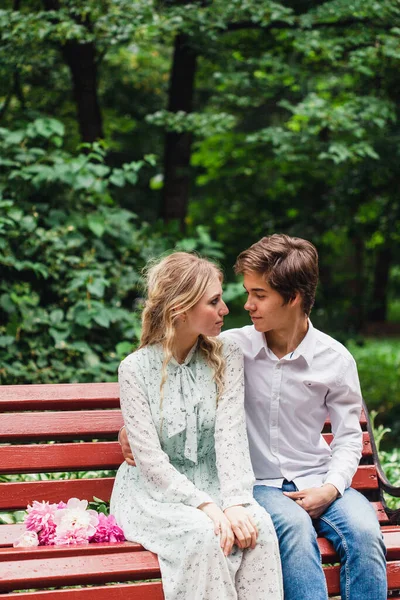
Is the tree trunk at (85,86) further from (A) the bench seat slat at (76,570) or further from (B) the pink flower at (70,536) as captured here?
(A) the bench seat slat at (76,570)

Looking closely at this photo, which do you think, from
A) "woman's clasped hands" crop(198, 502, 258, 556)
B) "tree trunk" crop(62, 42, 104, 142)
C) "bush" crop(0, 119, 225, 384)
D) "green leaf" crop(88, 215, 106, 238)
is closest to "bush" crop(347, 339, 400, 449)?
"bush" crop(0, 119, 225, 384)

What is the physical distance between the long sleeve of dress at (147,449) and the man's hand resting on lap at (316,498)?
0.37m

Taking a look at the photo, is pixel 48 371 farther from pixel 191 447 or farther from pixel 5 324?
pixel 191 447

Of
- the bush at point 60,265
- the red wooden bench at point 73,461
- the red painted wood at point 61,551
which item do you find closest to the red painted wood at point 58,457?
the red wooden bench at point 73,461

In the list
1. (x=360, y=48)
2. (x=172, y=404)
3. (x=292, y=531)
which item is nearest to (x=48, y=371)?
(x=172, y=404)

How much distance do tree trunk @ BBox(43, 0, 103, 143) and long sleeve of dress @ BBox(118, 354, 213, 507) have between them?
4069mm

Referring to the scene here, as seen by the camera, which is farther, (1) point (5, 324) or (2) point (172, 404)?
(1) point (5, 324)

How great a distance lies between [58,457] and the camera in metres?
3.28

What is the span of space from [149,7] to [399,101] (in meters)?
2.43

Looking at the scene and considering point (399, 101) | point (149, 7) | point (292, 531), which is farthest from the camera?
point (399, 101)

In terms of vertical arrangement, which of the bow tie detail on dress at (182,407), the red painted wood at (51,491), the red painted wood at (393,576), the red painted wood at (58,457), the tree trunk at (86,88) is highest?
the tree trunk at (86,88)

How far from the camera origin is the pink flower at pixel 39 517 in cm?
296

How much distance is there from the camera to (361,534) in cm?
278

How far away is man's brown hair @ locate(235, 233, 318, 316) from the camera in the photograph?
2994 millimetres
